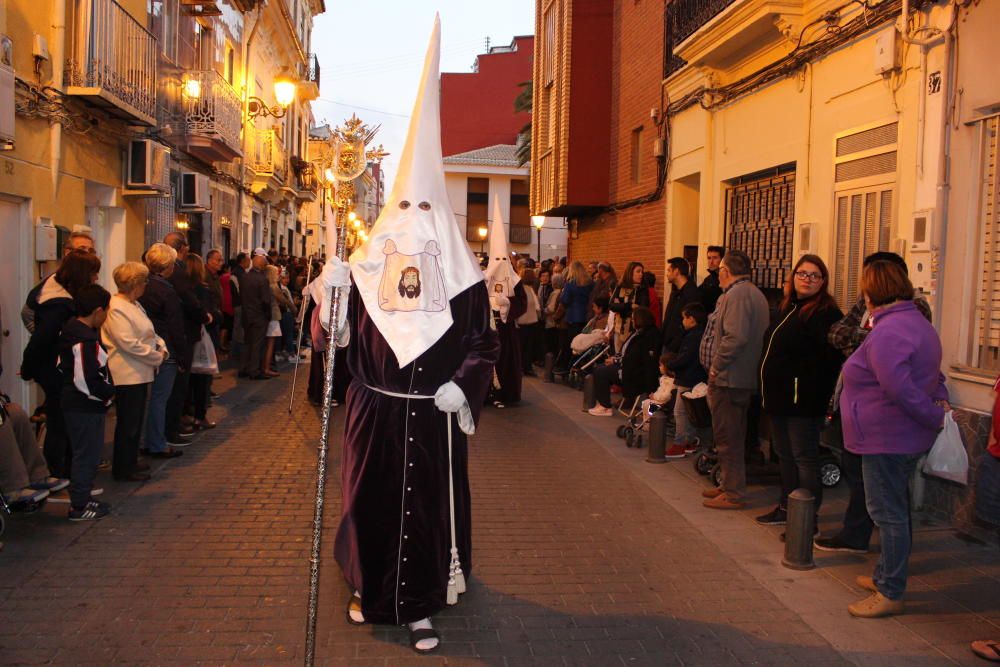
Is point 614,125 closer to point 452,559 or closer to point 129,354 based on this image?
point 129,354

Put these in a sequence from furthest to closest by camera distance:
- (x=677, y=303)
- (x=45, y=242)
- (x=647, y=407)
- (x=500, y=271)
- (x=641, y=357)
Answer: (x=500, y=271)
(x=45, y=242)
(x=641, y=357)
(x=677, y=303)
(x=647, y=407)

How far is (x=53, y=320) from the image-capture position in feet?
20.8

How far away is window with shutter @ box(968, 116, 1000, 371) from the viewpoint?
21.6 ft

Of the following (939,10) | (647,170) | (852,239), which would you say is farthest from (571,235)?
(939,10)

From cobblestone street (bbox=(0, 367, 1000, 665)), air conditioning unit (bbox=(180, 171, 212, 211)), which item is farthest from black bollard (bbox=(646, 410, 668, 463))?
air conditioning unit (bbox=(180, 171, 212, 211))

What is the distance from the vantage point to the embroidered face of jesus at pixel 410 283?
4.41 m

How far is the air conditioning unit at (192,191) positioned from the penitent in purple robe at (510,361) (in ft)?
22.8

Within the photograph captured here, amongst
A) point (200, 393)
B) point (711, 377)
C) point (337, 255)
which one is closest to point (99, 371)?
point (337, 255)

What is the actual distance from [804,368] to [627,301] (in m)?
5.90

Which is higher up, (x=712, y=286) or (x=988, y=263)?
(x=988, y=263)

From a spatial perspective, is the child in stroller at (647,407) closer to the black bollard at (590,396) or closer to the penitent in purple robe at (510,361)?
the black bollard at (590,396)

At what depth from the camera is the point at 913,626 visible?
15.7 feet

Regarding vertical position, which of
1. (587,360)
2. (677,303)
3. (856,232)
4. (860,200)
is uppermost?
(860,200)

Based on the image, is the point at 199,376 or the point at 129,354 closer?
the point at 129,354
